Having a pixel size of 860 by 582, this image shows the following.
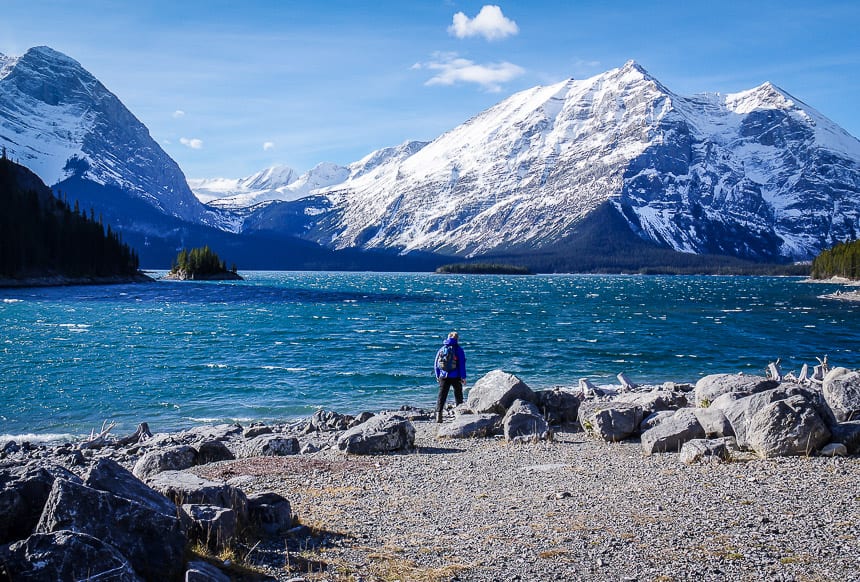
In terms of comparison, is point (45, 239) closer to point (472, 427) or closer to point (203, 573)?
point (472, 427)

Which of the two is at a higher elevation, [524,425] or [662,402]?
[662,402]

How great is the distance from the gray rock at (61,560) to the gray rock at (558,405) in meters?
18.9

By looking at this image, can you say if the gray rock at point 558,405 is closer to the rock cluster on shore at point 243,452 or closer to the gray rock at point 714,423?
the rock cluster on shore at point 243,452

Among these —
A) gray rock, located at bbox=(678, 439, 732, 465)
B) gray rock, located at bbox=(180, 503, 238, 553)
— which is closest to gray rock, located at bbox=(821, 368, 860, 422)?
gray rock, located at bbox=(678, 439, 732, 465)

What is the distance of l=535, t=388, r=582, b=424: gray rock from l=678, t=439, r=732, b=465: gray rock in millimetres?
7777

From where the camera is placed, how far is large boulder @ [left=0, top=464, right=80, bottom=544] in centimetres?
869

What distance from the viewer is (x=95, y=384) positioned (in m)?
38.7

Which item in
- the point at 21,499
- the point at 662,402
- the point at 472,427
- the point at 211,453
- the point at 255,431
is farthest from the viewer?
the point at 255,431

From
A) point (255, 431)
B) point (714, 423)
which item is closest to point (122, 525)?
point (714, 423)

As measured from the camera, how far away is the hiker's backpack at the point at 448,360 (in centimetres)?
A: 2639

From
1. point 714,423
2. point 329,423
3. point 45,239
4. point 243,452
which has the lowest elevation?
point 329,423

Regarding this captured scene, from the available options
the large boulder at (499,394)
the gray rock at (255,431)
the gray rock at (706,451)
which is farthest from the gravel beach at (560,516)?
the gray rock at (255,431)

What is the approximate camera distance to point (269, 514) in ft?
37.8

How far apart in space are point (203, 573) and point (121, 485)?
6.82ft
